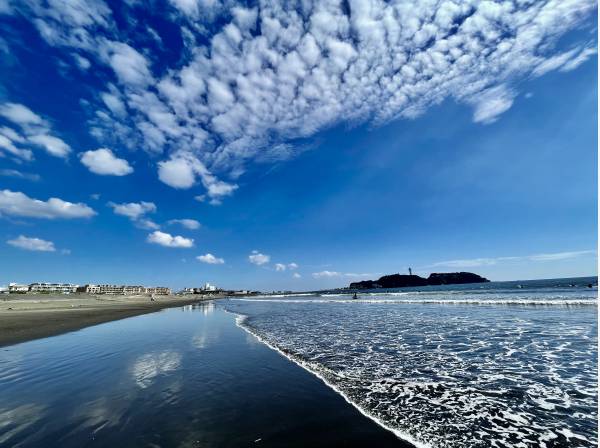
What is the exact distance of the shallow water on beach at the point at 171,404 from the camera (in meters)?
5.30

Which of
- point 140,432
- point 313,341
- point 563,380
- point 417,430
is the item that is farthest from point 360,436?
point 313,341

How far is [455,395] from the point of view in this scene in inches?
296

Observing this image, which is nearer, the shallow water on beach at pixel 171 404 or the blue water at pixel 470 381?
the shallow water on beach at pixel 171 404

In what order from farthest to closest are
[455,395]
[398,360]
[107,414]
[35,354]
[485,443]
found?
[35,354]
[398,360]
[455,395]
[107,414]
[485,443]

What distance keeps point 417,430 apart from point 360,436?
1235 mm

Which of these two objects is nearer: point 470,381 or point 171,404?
point 171,404

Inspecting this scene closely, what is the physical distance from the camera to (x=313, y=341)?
15297 millimetres

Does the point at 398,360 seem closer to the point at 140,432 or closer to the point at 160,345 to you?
the point at 140,432

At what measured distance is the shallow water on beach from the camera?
530 centimetres

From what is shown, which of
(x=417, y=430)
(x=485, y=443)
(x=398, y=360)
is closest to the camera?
(x=485, y=443)

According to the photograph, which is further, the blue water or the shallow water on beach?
the blue water

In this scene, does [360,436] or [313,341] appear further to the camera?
[313,341]

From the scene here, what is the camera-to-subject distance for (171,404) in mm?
6898

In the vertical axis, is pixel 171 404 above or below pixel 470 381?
above
